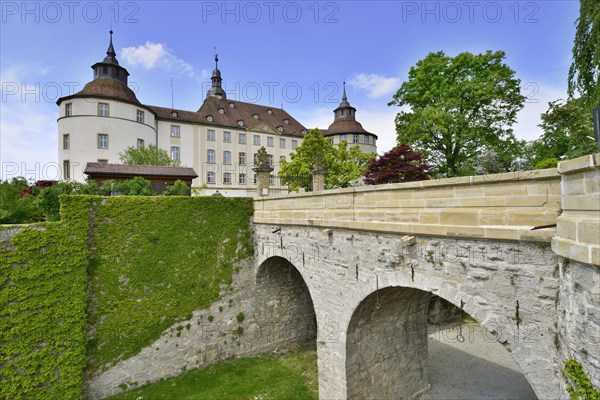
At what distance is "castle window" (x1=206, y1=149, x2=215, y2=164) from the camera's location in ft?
112

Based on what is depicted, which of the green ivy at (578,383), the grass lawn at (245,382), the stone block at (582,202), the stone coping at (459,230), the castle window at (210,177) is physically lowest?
the grass lawn at (245,382)

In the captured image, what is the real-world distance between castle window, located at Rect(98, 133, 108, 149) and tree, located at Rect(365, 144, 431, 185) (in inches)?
965

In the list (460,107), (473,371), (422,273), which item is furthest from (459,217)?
(460,107)

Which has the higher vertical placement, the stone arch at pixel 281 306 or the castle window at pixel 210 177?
the castle window at pixel 210 177

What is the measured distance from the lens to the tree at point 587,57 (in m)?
8.25

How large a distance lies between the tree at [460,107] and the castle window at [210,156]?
2391cm

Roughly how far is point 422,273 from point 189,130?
33053mm

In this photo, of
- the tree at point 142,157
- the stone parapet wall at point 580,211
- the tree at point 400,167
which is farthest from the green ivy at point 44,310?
the tree at point 142,157

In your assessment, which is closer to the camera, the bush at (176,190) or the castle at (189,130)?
the bush at (176,190)

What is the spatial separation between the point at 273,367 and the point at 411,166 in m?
10.9

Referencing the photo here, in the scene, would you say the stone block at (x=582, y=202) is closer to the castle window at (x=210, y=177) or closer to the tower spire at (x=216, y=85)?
the castle window at (x=210, y=177)

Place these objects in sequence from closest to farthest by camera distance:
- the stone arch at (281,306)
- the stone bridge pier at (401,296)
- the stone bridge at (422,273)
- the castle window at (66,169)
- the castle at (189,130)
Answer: the stone bridge at (422,273) → the stone bridge pier at (401,296) → the stone arch at (281,306) → the castle window at (66,169) → the castle at (189,130)

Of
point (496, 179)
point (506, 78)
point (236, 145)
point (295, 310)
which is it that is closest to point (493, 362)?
point (295, 310)

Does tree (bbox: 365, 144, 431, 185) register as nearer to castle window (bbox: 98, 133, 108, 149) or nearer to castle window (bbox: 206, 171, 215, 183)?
castle window (bbox: 206, 171, 215, 183)
